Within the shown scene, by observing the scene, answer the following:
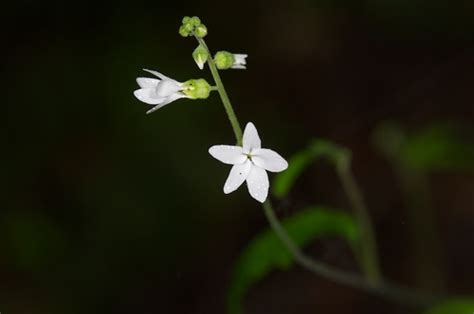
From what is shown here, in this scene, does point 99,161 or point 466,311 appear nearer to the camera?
→ point 466,311

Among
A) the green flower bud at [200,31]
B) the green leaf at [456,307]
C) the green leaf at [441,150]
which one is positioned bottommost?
the green leaf at [456,307]

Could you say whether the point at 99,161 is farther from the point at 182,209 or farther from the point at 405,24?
the point at 405,24

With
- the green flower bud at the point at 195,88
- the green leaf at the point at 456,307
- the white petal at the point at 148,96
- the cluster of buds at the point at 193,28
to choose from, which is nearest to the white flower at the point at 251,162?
the green flower bud at the point at 195,88

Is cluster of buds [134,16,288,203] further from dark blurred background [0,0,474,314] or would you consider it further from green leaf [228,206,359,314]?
dark blurred background [0,0,474,314]

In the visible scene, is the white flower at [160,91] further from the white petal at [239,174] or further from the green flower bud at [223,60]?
the white petal at [239,174]

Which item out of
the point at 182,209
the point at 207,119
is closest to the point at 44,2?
the point at 207,119

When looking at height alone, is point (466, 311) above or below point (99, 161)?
Result: below

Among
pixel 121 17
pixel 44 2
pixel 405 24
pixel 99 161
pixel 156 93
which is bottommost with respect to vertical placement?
pixel 156 93

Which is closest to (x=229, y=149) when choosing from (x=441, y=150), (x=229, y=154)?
(x=229, y=154)
